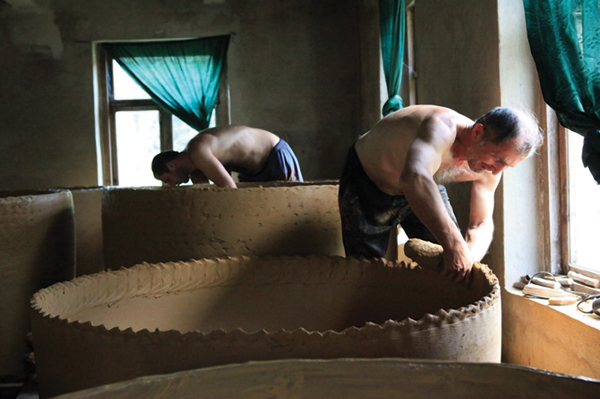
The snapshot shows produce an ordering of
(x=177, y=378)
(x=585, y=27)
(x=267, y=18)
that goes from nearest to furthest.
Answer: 1. (x=177, y=378)
2. (x=585, y=27)
3. (x=267, y=18)

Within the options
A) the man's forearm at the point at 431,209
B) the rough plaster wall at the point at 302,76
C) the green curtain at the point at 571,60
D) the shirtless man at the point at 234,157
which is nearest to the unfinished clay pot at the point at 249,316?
the man's forearm at the point at 431,209

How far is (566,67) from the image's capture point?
2023 millimetres

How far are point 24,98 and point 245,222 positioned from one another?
5.23 metres

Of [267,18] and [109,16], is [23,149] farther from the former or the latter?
[267,18]

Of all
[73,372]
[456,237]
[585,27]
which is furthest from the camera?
[585,27]

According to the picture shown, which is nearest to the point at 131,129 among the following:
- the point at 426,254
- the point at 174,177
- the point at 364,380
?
the point at 174,177

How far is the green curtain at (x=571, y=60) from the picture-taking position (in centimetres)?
187

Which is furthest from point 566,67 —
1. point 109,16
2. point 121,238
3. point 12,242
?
point 109,16

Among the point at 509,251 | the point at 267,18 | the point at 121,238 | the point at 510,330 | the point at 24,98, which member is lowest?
the point at 510,330

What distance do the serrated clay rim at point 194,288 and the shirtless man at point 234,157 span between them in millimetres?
1563

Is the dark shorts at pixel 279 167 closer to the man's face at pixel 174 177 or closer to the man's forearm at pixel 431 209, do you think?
the man's face at pixel 174 177

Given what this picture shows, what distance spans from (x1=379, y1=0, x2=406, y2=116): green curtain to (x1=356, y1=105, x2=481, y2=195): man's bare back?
198 cm

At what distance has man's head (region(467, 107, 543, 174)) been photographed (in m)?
1.75

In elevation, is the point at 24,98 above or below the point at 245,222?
above
